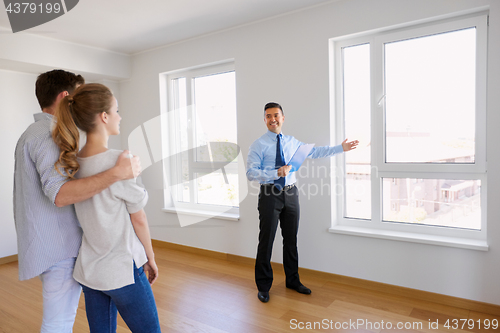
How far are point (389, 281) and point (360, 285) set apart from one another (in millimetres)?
257

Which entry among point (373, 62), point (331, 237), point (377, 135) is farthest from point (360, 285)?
point (373, 62)

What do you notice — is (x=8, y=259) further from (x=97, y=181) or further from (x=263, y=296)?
(x=97, y=181)

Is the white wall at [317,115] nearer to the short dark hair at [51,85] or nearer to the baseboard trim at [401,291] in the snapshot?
the baseboard trim at [401,291]

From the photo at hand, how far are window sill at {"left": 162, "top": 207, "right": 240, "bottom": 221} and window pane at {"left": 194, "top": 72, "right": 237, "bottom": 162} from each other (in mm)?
635

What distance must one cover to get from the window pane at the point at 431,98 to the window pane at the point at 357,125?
185 millimetres

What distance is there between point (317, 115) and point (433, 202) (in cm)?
123

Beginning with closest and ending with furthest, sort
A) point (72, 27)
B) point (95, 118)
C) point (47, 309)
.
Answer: point (95, 118) < point (47, 309) < point (72, 27)

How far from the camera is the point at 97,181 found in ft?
3.85

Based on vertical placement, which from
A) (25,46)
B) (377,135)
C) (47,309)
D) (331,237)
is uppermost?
(25,46)

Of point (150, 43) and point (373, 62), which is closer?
point (373, 62)

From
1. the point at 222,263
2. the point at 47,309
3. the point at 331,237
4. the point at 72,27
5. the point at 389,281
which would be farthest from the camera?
the point at 222,263

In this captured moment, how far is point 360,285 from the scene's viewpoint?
312 centimetres

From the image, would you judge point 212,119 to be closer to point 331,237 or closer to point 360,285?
point 331,237

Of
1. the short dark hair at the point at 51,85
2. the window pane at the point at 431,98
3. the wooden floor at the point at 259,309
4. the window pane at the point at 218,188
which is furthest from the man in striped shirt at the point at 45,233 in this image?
the window pane at the point at 218,188
